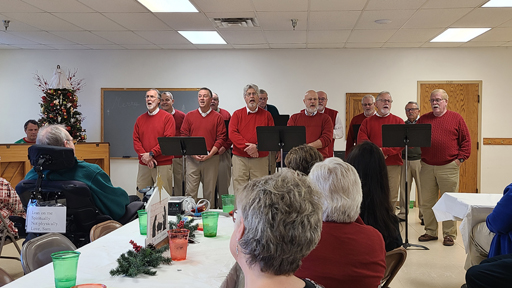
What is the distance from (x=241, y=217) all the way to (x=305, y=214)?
0.17 meters

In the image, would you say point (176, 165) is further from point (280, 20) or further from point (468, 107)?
point (468, 107)

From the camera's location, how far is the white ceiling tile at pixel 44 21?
5605 millimetres

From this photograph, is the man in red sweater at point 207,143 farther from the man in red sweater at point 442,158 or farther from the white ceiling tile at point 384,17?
the man in red sweater at point 442,158

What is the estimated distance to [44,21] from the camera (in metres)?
5.92

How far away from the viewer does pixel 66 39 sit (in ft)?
23.2

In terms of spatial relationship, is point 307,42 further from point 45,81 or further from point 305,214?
point 305,214

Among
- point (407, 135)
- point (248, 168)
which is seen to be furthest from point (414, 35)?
point (248, 168)

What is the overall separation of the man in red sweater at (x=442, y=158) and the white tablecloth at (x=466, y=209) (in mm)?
1335

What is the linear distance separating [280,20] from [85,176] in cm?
382

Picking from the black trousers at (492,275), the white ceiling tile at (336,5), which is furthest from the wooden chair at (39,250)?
the white ceiling tile at (336,5)

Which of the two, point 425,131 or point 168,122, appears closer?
point 425,131

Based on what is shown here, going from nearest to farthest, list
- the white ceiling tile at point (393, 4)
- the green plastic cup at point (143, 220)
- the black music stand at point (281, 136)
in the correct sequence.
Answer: the green plastic cup at point (143, 220) < the black music stand at point (281, 136) < the white ceiling tile at point (393, 4)

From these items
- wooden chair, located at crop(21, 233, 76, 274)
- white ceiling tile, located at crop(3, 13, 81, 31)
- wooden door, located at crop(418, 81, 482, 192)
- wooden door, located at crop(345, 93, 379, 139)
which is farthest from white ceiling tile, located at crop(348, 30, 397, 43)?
wooden chair, located at crop(21, 233, 76, 274)

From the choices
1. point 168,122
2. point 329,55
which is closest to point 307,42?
point 329,55
